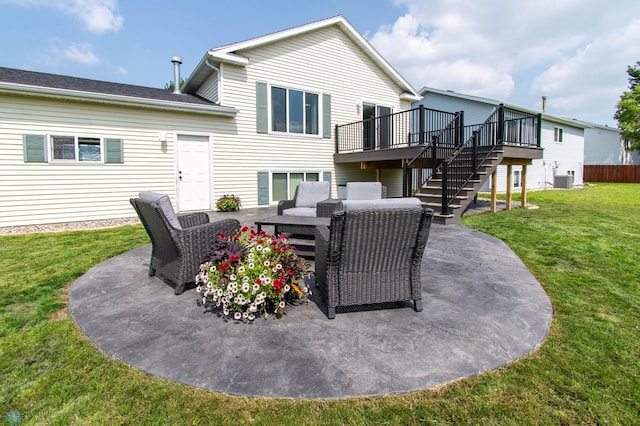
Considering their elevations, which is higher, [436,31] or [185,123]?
[436,31]

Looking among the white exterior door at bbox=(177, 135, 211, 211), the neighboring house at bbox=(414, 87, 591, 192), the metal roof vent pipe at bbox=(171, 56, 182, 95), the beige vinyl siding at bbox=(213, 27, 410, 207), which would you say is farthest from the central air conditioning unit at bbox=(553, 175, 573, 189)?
the metal roof vent pipe at bbox=(171, 56, 182, 95)

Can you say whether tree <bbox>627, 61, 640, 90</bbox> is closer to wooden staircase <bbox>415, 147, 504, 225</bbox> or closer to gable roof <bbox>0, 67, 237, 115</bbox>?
wooden staircase <bbox>415, 147, 504, 225</bbox>

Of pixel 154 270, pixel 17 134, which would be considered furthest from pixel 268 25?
pixel 154 270

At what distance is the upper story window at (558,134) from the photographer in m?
18.6

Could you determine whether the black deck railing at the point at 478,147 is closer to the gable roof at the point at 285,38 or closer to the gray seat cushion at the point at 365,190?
the gray seat cushion at the point at 365,190

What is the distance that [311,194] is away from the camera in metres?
6.70

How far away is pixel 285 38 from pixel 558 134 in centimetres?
1703

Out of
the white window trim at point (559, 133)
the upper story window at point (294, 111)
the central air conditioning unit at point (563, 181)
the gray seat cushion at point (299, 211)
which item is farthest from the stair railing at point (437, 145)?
the white window trim at point (559, 133)

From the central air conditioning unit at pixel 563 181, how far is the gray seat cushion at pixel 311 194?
1724 cm

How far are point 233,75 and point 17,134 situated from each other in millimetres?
5024

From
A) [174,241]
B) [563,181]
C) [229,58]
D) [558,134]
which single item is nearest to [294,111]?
[229,58]

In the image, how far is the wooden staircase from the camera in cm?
706

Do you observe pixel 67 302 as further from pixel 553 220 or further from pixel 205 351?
pixel 553 220

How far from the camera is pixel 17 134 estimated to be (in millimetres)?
6844
